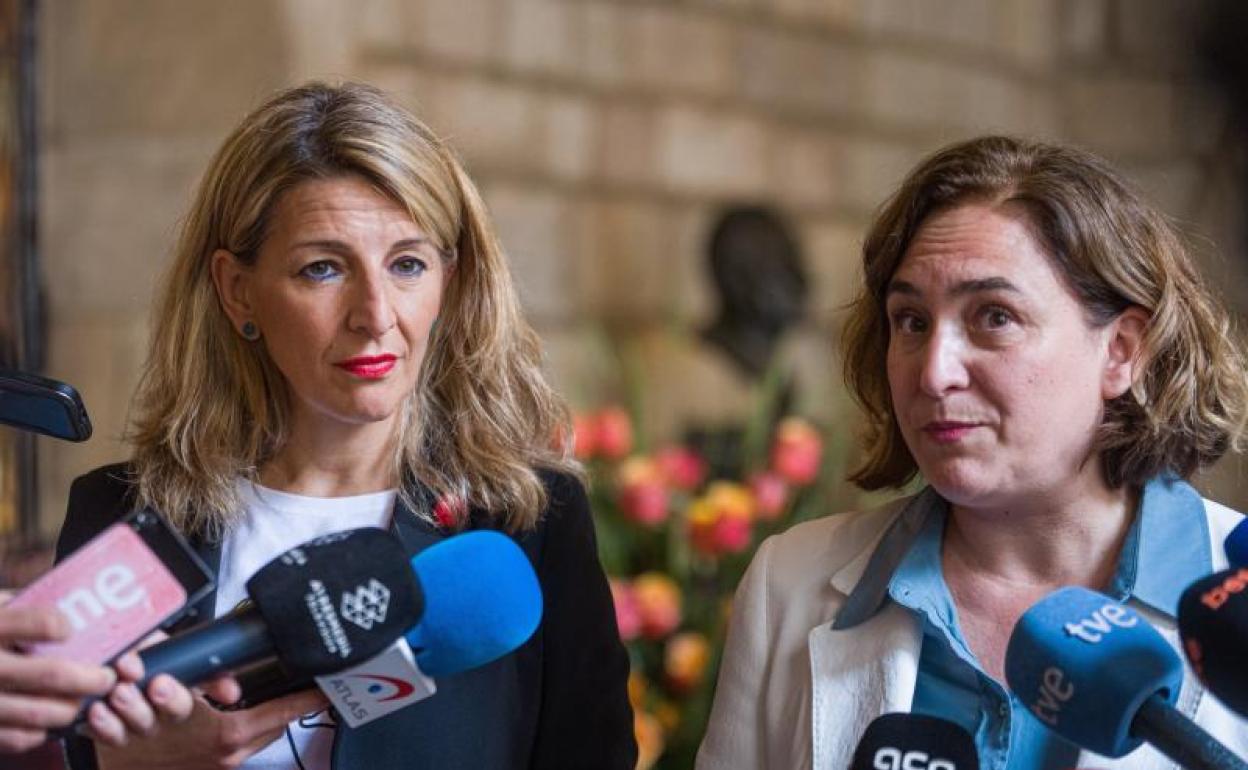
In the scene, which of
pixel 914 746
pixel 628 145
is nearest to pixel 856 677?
pixel 914 746

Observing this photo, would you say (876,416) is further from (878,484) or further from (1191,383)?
(1191,383)

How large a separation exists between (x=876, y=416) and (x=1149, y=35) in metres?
4.75

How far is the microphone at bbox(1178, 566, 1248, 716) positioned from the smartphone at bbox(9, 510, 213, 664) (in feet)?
2.45

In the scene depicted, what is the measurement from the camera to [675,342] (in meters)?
5.29

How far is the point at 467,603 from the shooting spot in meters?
1.50

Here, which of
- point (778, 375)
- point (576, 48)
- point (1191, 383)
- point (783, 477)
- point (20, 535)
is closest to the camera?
point (1191, 383)

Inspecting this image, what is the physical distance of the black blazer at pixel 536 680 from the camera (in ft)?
5.98

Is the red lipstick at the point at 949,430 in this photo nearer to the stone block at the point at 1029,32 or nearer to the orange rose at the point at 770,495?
the orange rose at the point at 770,495

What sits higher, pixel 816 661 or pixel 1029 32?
pixel 1029 32

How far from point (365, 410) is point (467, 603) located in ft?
1.22

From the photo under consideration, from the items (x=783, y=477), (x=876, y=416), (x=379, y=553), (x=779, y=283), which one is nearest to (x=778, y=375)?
(x=783, y=477)

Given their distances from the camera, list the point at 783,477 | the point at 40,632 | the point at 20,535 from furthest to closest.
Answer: the point at 20,535, the point at 783,477, the point at 40,632

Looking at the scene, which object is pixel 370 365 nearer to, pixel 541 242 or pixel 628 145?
pixel 541 242

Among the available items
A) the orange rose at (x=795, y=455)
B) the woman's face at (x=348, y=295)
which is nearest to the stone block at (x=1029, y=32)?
the orange rose at (x=795, y=455)
